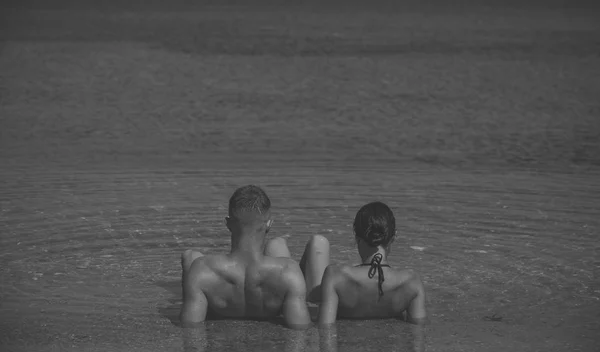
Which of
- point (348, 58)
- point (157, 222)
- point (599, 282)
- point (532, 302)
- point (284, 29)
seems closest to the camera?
point (532, 302)

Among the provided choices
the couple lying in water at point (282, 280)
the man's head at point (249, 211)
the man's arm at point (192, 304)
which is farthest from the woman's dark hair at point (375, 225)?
the man's arm at point (192, 304)

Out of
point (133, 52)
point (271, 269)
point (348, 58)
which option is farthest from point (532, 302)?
point (133, 52)

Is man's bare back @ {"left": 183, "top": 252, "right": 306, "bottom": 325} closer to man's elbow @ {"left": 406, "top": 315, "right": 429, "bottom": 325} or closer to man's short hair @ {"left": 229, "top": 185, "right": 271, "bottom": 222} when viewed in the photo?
man's short hair @ {"left": 229, "top": 185, "right": 271, "bottom": 222}

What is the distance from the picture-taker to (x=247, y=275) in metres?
6.92

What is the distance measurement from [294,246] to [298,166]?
319 cm

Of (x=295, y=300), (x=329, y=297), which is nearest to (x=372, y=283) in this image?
(x=329, y=297)

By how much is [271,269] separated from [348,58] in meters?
12.8

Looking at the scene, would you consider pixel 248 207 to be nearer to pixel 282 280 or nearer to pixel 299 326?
pixel 282 280

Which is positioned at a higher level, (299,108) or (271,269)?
(299,108)

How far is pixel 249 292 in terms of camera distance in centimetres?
700

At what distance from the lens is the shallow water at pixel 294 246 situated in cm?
689

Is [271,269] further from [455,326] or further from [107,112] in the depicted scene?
[107,112]

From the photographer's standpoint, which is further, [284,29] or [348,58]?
[284,29]

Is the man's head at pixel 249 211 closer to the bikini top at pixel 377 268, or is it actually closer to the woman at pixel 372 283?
the woman at pixel 372 283
